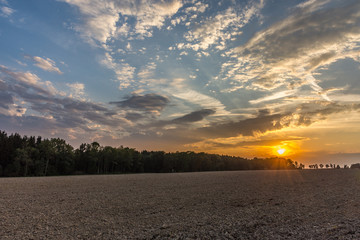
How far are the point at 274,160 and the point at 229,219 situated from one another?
18823cm

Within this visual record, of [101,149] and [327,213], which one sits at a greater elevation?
[101,149]

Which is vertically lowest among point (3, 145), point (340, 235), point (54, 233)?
point (54, 233)

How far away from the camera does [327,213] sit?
15.2 m

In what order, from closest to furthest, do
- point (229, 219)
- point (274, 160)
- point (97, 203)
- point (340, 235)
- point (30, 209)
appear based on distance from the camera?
point (340, 235)
point (229, 219)
point (30, 209)
point (97, 203)
point (274, 160)

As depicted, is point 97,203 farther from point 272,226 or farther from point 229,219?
point 272,226

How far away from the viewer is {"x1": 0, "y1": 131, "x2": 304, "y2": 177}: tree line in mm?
82375

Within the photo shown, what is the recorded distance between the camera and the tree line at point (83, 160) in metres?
82.4

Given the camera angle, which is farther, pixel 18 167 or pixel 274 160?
pixel 274 160

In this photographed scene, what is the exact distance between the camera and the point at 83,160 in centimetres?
10956

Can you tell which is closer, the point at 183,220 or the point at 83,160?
the point at 183,220

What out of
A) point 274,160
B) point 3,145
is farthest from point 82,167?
point 274,160

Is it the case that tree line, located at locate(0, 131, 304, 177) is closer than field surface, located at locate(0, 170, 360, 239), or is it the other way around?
field surface, located at locate(0, 170, 360, 239)

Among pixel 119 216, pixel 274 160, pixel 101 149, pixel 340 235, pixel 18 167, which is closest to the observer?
pixel 340 235

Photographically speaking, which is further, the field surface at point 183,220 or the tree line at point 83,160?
the tree line at point 83,160
